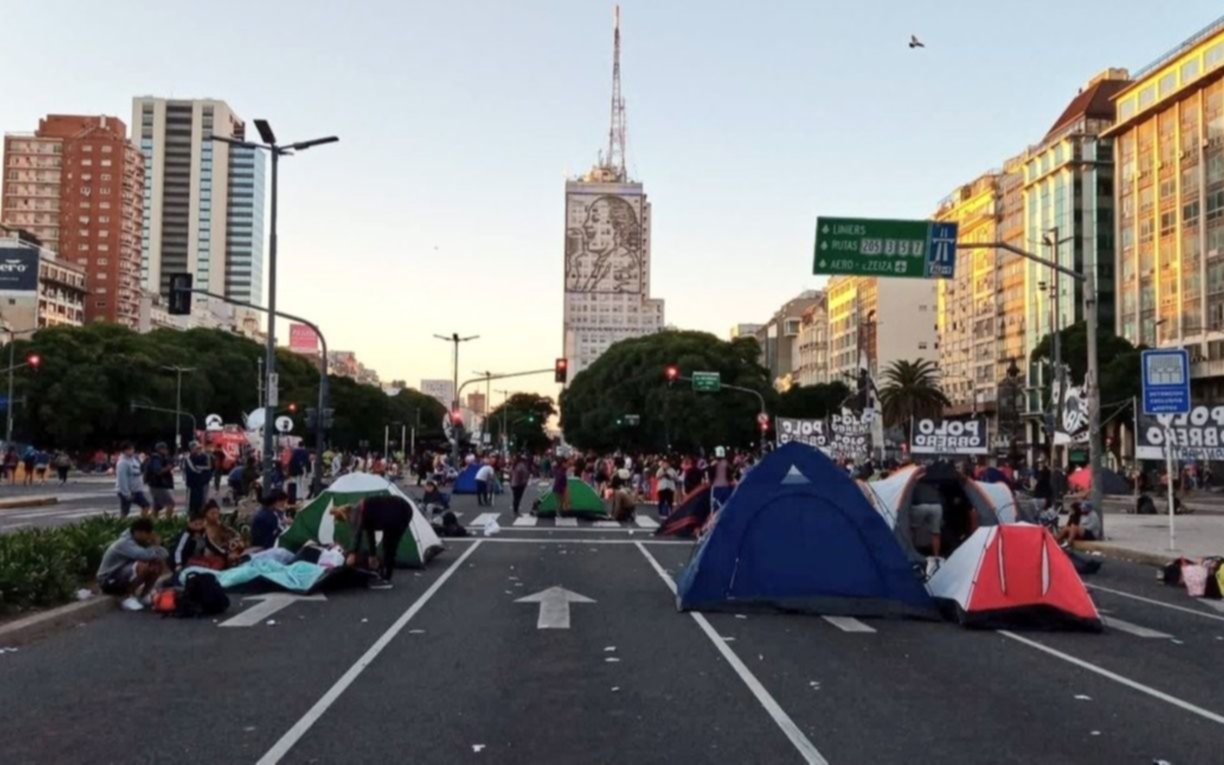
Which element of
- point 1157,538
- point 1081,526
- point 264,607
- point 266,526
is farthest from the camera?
point 1157,538

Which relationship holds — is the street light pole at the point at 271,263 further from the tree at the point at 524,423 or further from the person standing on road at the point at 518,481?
the tree at the point at 524,423

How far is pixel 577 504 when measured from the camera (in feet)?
108

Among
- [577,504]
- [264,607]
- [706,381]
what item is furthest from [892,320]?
[264,607]

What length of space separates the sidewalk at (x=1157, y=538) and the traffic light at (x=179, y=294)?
22.4 metres

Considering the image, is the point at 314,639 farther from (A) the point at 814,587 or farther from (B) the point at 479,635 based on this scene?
(A) the point at 814,587

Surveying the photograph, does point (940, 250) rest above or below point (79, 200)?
below

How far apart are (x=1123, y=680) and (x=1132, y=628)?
3.78 meters

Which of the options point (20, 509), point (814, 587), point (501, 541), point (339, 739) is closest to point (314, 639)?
point (339, 739)

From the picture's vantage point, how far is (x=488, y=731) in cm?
766

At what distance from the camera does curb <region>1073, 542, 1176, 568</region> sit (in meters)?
Result: 21.9

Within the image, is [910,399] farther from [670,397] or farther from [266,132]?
[266,132]

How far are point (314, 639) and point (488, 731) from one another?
177 inches

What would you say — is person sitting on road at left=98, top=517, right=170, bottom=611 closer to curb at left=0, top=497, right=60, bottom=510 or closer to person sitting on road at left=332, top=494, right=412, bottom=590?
person sitting on road at left=332, top=494, right=412, bottom=590

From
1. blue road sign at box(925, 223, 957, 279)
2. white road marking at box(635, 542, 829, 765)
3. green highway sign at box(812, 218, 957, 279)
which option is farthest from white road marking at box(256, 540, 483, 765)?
blue road sign at box(925, 223, 957, 279)
